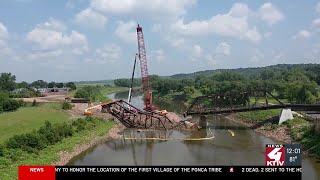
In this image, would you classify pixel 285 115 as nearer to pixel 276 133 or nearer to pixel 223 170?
pixel 276 133

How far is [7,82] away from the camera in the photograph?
573 feet

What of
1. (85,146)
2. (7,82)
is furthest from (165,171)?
(7,82)

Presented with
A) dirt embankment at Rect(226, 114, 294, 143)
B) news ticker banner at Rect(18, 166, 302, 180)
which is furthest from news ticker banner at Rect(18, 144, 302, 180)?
dirt embankment at Rect(226, 114, 294, 143)

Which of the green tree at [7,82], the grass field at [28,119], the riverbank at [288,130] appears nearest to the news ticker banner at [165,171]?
the riverbank at [288,130]

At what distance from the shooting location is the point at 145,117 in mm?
75125

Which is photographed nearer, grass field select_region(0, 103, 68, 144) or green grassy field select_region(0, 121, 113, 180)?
green grassy field select_region(0, 121, 113, 180)

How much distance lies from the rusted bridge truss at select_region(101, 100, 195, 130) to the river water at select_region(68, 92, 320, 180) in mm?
3059

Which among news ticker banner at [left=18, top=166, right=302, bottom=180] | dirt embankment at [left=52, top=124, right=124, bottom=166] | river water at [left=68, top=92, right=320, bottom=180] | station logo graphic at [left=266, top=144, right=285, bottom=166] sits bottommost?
river water at [left=68, top=92, right=320, bottom=180]

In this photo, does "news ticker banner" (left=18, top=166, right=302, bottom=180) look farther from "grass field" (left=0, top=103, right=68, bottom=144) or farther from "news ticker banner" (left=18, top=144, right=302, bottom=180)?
"grass field" (left=0, top=103, right=68, bottom=144)

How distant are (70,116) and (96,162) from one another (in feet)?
113

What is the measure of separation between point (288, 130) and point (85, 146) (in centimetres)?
3221

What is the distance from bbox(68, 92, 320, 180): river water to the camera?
45775 mm

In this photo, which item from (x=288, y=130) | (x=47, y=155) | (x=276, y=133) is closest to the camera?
(x=47, y=155)

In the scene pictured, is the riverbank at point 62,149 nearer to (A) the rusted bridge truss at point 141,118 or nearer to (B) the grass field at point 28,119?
(A) the rusted bridge truss at point 141,118
